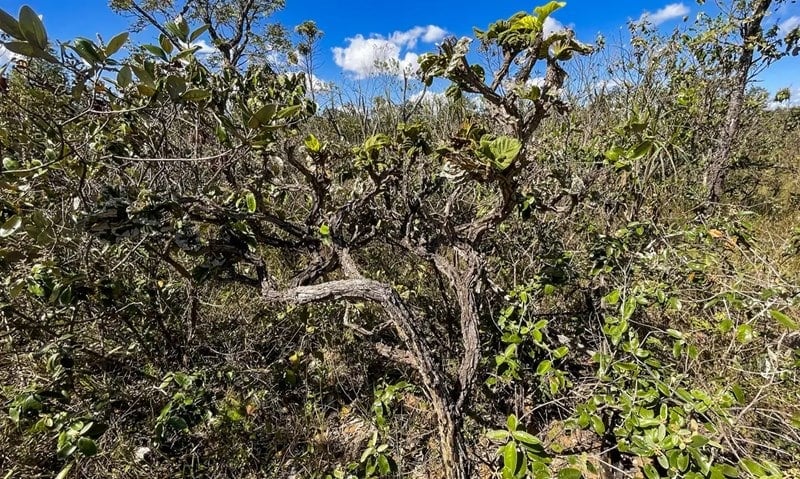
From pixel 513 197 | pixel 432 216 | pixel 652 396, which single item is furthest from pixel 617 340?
pixel 432 216

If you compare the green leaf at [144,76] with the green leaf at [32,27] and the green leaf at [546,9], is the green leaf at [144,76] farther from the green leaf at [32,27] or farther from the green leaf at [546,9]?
the green leaf at [546,9]

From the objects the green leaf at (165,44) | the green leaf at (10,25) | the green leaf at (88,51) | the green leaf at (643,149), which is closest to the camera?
the green leaf at (10,25)

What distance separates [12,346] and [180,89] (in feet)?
4.30

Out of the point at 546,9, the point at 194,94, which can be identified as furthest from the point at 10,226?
the point at 546,9

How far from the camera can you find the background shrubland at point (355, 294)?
110 cm

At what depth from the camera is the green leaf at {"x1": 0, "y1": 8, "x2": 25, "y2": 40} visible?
71 cm

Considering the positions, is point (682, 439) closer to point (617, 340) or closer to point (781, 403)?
point (617, 340)

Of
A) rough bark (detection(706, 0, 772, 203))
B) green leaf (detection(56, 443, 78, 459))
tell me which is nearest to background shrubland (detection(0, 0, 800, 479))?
green leaf (detection(56, 443, 78, 459))

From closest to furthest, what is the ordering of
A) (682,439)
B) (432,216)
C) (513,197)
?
(682,439)
(513,197)
(432,216)

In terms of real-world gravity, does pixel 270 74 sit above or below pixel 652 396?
above

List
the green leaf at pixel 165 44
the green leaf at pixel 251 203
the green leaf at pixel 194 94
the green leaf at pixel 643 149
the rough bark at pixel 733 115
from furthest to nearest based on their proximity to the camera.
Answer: the rough bark at pixel 733 115 < the green leaf at pixel 251 203 < the green leaf at pixel 643 149 < the green leaf at pixel 165 44 < the green leaf at pixel 194 94

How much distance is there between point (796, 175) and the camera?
15.8ft

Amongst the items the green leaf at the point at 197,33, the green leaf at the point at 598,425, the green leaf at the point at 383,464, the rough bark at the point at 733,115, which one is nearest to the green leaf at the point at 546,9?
the green leaf at the point at 197,33

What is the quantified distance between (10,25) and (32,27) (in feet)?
0.11
